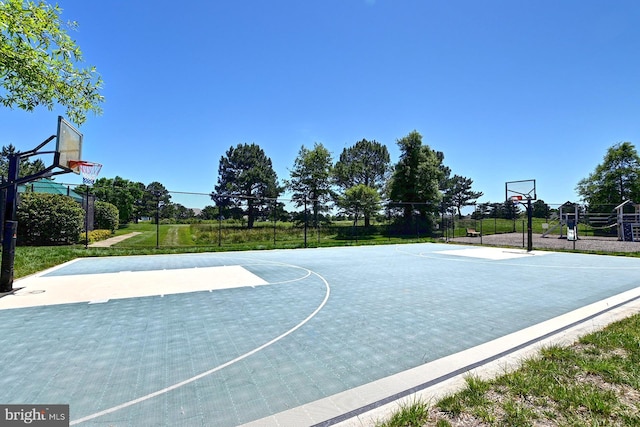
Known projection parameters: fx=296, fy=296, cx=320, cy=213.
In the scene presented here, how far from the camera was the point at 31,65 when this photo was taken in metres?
4.29

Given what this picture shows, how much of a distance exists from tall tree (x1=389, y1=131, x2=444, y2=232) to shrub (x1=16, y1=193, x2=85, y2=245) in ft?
65.5

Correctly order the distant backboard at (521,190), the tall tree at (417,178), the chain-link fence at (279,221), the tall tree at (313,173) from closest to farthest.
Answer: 1. the chain-link fence at (279,221)
2. the distant backboard at (521,190)
3. the tall tree at (417,178)
4. the tall tree at (313,173)

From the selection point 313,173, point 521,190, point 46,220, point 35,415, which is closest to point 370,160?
point 313,173

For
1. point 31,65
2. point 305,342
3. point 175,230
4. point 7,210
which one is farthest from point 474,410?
point 175,230

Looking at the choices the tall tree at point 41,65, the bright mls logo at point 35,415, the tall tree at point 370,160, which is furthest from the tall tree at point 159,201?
the tall tree at point 370,160

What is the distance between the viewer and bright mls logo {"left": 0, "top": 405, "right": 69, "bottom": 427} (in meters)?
1.80

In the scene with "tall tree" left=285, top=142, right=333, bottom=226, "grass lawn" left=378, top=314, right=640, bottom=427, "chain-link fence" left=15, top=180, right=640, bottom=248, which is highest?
"tall tree" left=285, top=142, right=333, bottom=226

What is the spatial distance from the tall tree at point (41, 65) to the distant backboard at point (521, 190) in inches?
653

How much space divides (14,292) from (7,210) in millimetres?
1371

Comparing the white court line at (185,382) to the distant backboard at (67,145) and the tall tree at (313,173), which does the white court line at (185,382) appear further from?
the tall tree at (313,173)

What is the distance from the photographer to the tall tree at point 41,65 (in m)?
3.98

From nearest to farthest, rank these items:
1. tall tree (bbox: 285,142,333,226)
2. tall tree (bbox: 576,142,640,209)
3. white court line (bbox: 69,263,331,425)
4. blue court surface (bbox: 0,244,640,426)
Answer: white court line (bbox: 69,263,331,425), blue court surface (bbox: 0,244,640,426), tall tree (bbox: 576,142,640,209), tall tree (bbox: 285,142,333,226)

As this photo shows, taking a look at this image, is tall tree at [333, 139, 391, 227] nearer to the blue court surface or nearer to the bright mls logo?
the blue court surface

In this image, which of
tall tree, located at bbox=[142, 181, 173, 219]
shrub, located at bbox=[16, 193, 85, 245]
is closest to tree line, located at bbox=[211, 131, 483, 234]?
tall tree, located at bbox=[142, 181, 173, 219]
